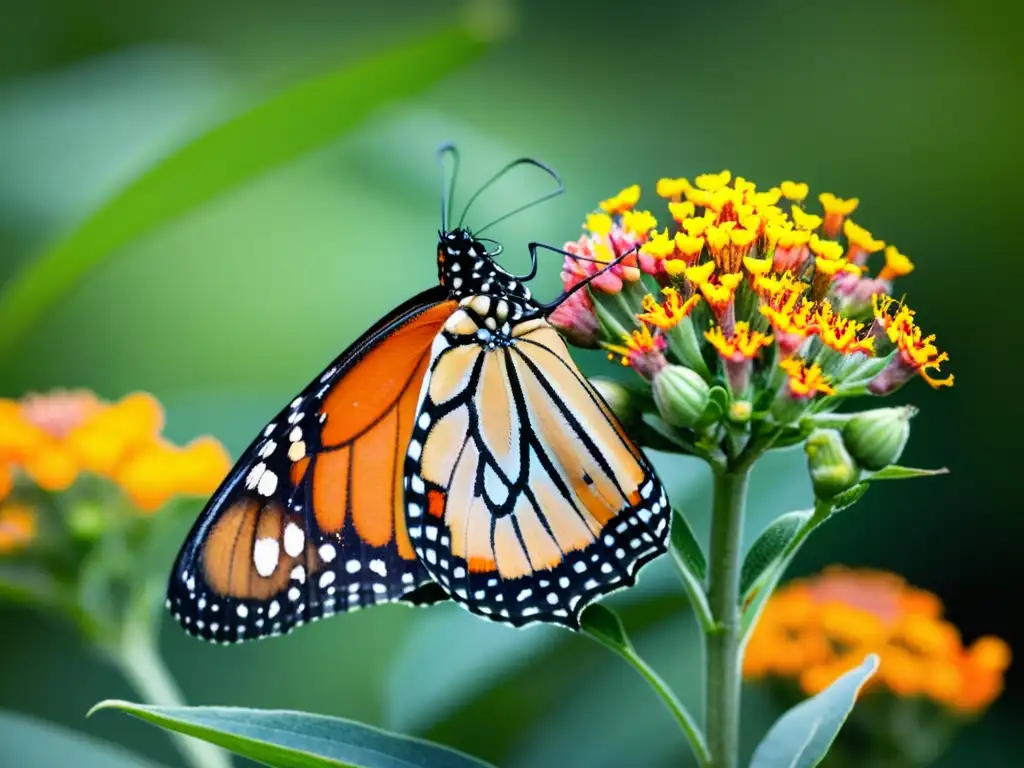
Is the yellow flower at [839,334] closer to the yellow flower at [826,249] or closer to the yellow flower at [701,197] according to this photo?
the yellow flower at [826,249]

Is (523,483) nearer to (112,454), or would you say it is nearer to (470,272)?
(470,272)

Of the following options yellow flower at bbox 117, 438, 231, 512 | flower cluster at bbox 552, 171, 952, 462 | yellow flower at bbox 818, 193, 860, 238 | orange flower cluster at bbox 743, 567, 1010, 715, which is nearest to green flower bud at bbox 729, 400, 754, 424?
flower cluster at bbox 552, 171, 952, 462

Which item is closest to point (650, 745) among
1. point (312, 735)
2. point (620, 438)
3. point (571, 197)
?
point (620, 438)

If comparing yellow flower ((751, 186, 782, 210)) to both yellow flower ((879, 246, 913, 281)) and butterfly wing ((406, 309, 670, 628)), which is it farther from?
butterfly wing ((406, 309, 670, 628))

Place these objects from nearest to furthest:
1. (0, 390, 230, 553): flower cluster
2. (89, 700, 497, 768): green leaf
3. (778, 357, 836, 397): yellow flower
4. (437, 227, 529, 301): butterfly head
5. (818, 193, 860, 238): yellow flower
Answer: (89, 700, 497, 768): green leaf → (778, 357, 836, 397): yellow flower → (818, 193, 860, 238): yellow flower → (437, 227, 529, 301): butterfly head → (0, 390, 230, 553): flower cluster

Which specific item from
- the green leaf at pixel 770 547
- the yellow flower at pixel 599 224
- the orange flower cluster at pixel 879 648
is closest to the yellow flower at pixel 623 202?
the yellow flower at pixel 599 224

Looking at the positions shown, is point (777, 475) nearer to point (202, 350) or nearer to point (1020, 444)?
point (1020, 444)

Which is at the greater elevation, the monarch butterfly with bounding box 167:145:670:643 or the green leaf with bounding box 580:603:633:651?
the monarch butterfly with bounding box 167:145:670:643
